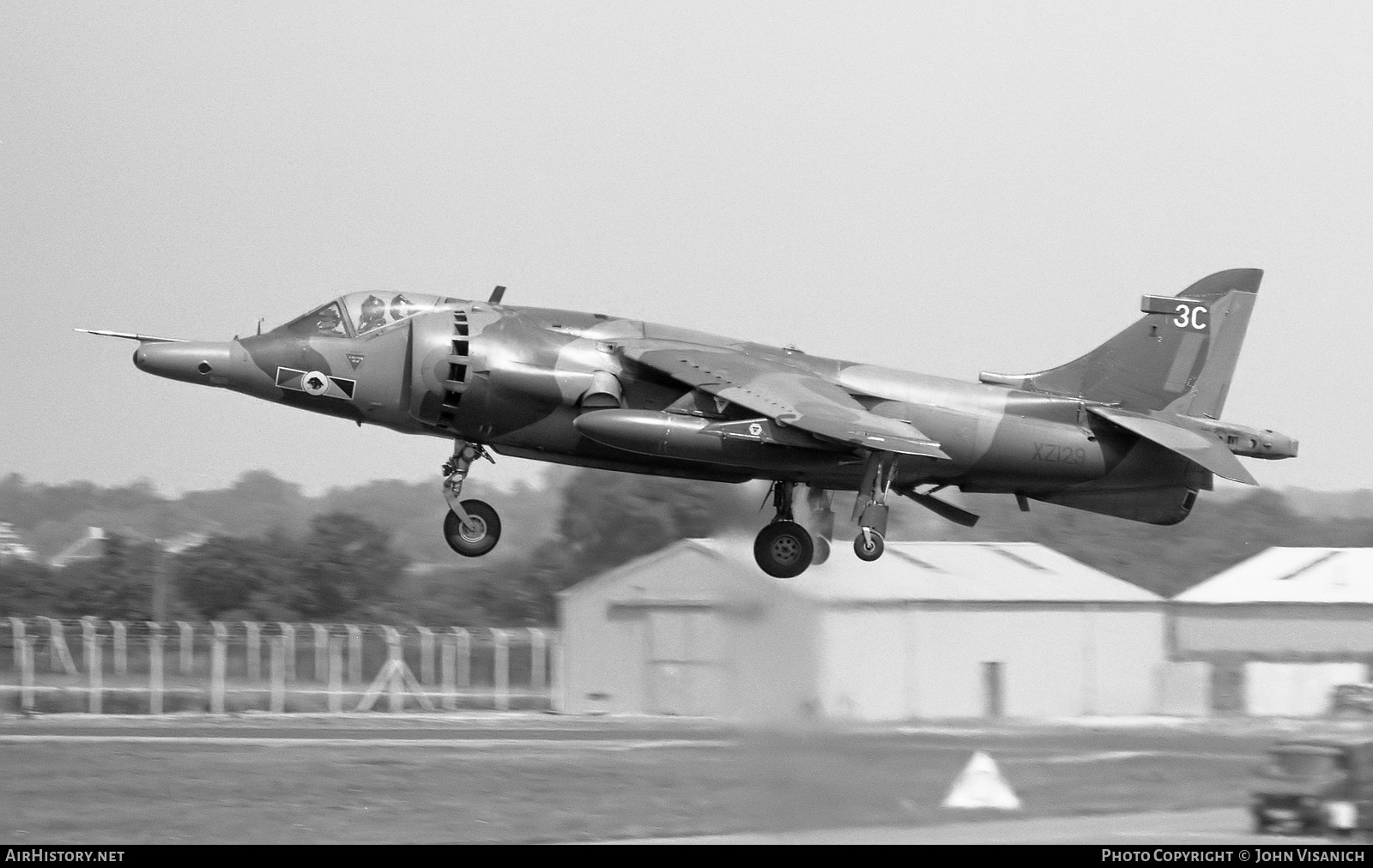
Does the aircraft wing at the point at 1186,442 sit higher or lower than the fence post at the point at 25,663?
higher

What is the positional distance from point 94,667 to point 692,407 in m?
19.0

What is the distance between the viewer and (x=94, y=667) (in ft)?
120

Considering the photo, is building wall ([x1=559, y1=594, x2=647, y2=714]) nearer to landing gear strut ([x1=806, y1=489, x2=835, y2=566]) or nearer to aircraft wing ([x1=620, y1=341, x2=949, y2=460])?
landing gear strut ([x1=806, y1=489, x2=835, y2=566])

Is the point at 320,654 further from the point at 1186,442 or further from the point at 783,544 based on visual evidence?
the point at 1186,442

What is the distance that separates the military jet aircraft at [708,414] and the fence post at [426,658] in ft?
54.8

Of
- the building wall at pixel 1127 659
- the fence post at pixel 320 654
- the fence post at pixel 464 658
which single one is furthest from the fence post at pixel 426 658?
the building wall at pixel 1127 659

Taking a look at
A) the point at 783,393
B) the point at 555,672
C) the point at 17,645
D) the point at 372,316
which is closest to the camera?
the point at 783,393

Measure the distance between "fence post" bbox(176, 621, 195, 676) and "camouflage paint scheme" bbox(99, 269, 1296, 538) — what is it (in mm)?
15440

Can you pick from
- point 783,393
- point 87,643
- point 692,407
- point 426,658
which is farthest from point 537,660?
point 783,393

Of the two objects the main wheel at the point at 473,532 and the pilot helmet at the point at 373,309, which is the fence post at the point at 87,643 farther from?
the pilot helmet at the point at 373,309

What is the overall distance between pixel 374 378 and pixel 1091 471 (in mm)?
9240

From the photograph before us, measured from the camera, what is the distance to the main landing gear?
76.0 ft

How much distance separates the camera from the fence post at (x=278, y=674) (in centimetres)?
3725

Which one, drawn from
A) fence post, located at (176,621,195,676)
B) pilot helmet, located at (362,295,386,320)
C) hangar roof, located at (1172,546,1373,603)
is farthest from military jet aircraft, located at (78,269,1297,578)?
hangar roof, located at (1172,546,1373,603)
